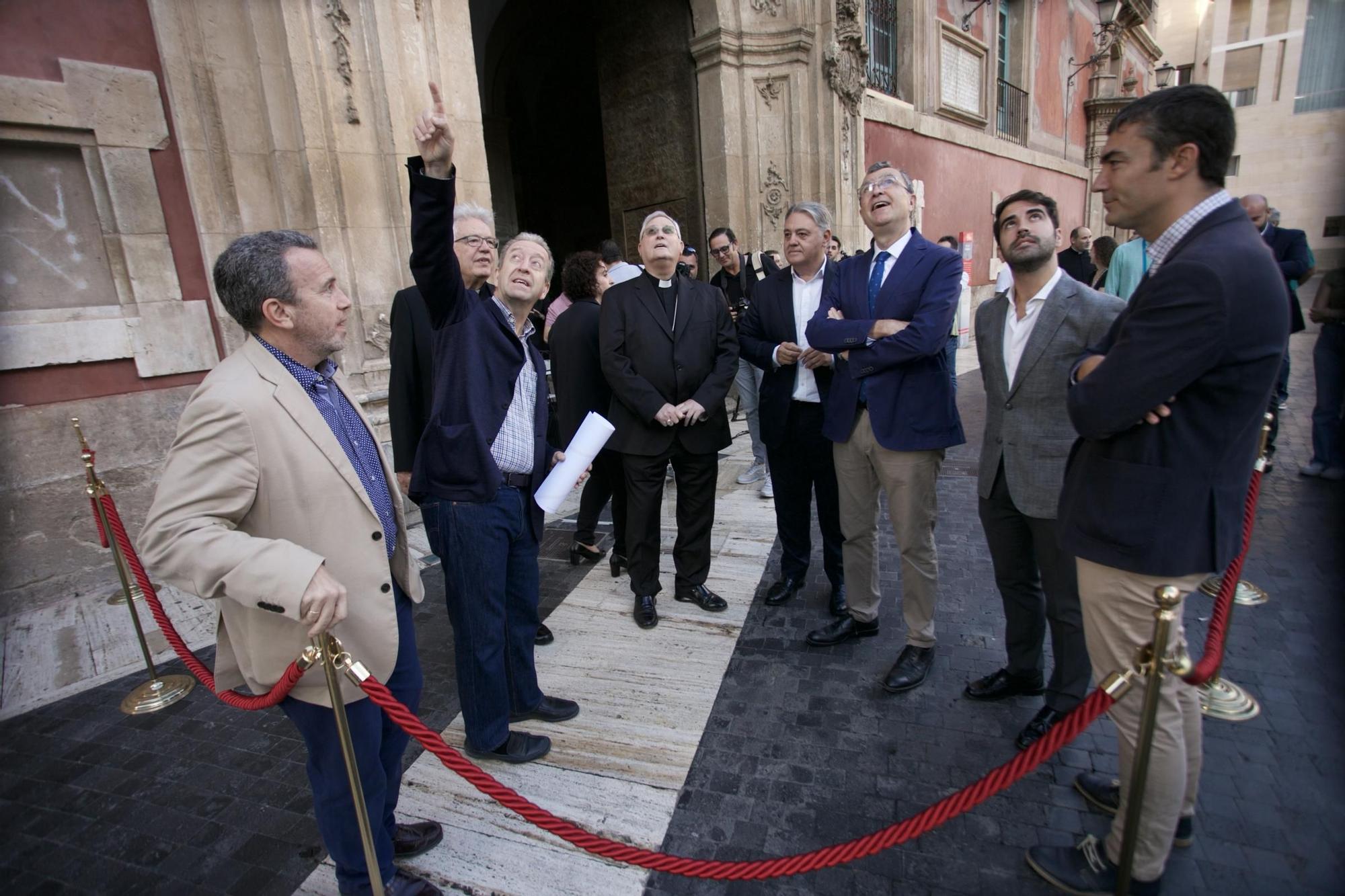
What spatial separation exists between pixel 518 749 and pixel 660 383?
1891 mm

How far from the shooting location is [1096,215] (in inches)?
836

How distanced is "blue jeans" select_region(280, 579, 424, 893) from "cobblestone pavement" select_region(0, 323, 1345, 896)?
1.47ft

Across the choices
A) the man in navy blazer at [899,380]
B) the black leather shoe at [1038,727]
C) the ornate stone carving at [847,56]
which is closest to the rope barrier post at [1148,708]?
the black leather shoe at [1038,727]

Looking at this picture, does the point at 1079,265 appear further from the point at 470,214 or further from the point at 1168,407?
the point at 470,214

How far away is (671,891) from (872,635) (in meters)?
1.76

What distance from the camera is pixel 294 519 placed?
1.69m

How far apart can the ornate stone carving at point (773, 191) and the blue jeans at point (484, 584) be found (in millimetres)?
7484

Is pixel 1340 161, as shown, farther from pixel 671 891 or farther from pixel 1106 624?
pixel 671 891

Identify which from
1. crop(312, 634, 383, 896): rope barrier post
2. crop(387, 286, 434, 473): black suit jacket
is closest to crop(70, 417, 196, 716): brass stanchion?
crop(387, 286, 434, 473): black suit jacket

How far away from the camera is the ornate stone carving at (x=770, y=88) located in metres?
8.83

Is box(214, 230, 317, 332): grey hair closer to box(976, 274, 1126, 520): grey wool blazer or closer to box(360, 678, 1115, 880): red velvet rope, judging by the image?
box(360, 678, 1115, 880): red velvet rope

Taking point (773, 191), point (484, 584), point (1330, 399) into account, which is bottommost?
point (1330, 399)

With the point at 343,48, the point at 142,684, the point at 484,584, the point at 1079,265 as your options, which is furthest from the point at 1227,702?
the point at 1079,265

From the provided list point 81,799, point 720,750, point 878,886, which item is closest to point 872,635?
point 720,750
